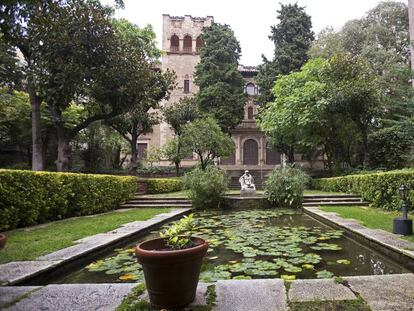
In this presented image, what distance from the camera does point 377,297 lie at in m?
2.72

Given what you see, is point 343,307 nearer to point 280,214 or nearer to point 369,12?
point 280,214

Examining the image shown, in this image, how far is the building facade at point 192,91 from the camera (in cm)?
3225

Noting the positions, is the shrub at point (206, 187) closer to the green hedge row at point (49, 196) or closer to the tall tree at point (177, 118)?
the green hedge row at point (49, 196)

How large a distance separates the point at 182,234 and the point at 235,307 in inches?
28.4

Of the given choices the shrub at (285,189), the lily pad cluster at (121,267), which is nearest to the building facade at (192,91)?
the shrub at (285,189)

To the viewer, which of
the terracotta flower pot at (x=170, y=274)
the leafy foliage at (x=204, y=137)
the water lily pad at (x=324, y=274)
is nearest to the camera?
the terracotta flower pot at (x=170, y=274)

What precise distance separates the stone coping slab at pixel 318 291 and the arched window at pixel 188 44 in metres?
33.8

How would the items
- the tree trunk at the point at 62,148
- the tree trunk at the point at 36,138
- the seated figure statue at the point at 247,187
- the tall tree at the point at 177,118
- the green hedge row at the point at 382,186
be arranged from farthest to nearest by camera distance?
the tall tree at the point at 177,118
the seated figure statue at the point at 247,187
the tree trunk at the point at 62,148
the tree trunk at the point at 36,138
the green hedge row at the point at 382,186

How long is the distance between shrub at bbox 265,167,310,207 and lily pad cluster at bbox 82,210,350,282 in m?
4.26

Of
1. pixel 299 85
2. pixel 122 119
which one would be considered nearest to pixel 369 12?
pixel 299 85

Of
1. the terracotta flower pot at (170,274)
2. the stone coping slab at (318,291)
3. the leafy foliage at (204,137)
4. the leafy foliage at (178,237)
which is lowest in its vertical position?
the stone coping slab at (318,291)

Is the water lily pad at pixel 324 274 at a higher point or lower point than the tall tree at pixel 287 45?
lower

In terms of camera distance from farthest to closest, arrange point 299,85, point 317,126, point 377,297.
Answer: point 299,85 < point 317,126 < point 377,297

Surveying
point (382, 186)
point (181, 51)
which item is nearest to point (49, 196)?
point (382, 186)
